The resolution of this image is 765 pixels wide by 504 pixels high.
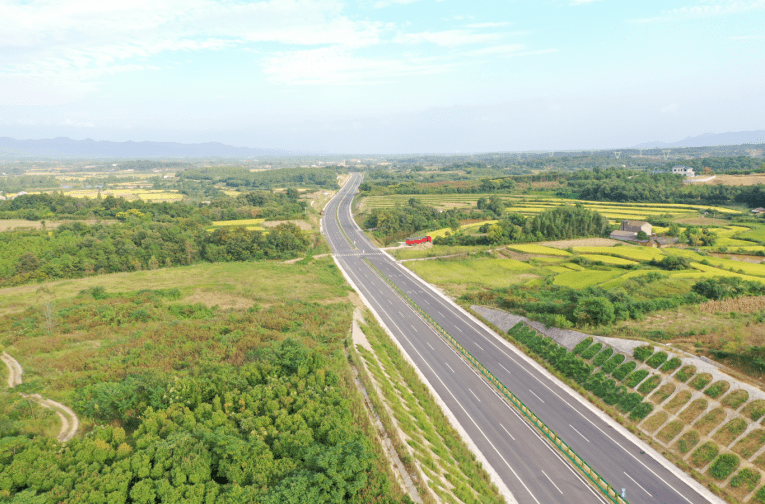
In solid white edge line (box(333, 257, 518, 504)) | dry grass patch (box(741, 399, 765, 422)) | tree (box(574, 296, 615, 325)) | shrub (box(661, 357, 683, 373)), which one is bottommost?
solid white edge line (box(333, 257, 518, 504))

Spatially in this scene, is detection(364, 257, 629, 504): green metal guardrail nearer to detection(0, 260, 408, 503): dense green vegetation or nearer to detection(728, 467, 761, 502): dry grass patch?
detection(728, 467, 761, 502): dry grass patch

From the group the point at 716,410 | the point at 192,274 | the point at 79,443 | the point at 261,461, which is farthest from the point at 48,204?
the point at 716,410

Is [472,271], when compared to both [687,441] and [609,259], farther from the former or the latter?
[687,441]

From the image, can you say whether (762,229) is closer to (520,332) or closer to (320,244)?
(520,332)

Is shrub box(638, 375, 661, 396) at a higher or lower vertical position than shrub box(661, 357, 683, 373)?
lower

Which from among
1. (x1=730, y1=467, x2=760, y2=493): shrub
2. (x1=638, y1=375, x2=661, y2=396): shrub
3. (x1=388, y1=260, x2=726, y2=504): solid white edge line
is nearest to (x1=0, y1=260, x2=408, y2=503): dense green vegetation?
(x1=388, y1=260, x2=726, y2=504): solid white edge line

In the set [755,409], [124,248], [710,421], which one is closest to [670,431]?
[710,421]
